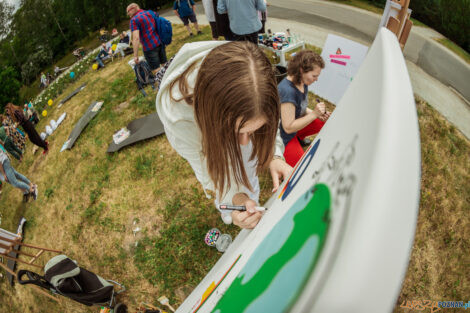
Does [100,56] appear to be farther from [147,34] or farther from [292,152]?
[292,152]

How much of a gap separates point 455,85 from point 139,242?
201 inches

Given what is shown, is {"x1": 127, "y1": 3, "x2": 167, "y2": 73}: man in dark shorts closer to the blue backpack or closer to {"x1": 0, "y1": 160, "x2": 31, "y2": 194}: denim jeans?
the blue backpack

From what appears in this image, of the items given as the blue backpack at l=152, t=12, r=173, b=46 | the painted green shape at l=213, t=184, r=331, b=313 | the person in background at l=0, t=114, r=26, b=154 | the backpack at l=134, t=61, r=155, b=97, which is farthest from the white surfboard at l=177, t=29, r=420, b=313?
the person in background at l=0, t=114, r=26, b=154

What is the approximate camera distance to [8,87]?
2245 cm

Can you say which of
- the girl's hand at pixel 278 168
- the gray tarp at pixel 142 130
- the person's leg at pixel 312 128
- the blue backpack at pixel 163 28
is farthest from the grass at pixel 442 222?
the blue backpack at pixel 163 28

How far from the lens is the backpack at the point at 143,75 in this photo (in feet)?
18.7

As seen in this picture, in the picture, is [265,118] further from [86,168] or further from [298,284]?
[86,168]

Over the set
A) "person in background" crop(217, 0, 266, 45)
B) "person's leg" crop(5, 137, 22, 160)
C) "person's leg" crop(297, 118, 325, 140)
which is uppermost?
"person in background" crop(217, 0, 266, 45)

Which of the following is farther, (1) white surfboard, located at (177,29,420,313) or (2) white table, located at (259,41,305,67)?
(2) white table, located at (259,41,305,67)

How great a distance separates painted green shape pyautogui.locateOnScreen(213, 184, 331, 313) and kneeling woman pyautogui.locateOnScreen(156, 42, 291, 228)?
1.91ft

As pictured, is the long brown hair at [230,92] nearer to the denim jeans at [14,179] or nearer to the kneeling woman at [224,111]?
the kneeling woman at [224,111]

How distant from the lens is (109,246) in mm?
3598

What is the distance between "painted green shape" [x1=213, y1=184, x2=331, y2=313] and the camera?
0.36 meters

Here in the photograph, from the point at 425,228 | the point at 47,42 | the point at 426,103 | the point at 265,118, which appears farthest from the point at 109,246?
the point at 47,42
